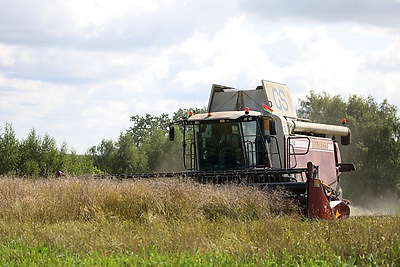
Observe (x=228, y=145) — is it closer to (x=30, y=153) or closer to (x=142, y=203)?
(x=142, y=203)

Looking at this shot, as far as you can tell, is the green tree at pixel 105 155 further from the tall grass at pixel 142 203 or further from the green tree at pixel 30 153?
the tall grass at pixel 142 203

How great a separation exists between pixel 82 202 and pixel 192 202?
2.09 m

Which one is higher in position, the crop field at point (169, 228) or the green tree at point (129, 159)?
the green tree at point (129, 159)

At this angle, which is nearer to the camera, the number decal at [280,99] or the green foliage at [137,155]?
the number decal at [280,99]

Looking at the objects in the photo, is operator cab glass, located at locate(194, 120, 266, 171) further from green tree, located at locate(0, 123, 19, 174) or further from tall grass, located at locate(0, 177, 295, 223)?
green tree, located at locate(0, 123, 19, 174)

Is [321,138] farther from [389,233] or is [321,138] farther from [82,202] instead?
[389,233]

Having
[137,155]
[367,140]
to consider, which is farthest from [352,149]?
[137,155]

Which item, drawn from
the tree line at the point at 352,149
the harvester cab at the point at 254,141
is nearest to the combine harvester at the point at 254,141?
the harvester cab at the point at 254,141

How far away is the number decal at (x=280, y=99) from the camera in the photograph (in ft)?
58.5

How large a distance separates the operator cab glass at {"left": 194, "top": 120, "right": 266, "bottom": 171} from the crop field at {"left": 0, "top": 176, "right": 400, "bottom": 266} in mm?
2693

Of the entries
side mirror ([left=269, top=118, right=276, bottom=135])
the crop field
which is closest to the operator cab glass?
side mirror ([left=269, top=118, right=276, bottom=135])

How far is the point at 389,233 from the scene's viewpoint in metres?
8.85

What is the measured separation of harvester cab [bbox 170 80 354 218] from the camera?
15.4 m

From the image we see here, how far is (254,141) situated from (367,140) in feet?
121
